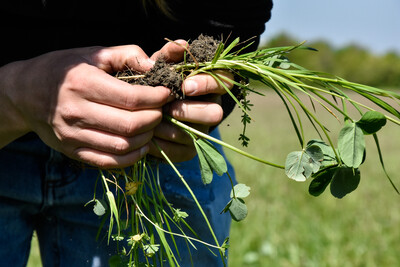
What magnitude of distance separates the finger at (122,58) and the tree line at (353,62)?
36117 millimetres

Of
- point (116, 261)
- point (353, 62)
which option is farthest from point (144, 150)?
point (353, 62)

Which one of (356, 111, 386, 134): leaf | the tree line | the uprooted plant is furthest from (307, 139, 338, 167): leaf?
the tree line

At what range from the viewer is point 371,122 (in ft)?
3.03

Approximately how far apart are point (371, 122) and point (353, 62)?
5059 cm

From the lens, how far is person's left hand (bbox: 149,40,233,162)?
108 cm

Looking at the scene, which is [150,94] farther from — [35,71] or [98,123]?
[35,71]

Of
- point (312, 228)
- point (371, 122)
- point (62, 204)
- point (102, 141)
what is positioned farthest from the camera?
point (312, 228)

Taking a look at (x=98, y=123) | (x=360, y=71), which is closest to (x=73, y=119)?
(x=98, y=123)

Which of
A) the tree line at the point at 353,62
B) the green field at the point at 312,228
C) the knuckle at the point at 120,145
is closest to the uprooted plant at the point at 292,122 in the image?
the knuckle at the point at 120,145

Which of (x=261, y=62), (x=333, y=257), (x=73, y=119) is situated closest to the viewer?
(x=73, y=119)

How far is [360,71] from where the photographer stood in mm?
43594

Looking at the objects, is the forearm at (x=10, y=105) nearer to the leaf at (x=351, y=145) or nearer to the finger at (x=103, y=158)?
the finger at (x=103, y=158)

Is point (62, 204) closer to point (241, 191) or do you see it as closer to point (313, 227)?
point (241, 191)

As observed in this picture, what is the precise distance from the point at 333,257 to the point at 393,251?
40 cm
